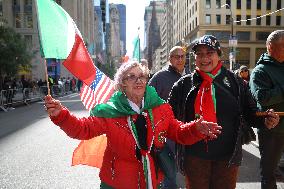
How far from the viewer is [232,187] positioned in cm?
346

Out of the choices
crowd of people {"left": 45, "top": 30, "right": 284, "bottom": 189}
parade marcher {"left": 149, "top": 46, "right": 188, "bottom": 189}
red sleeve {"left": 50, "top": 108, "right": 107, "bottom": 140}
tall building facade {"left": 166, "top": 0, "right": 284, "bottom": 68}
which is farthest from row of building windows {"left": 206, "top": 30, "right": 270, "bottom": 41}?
red sleeve {"left": 50, "top": 108, "right": 107, "bottom": 140}

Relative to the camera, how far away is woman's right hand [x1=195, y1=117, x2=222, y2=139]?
293cm

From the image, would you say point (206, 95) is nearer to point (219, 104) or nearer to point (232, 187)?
point (219, 104)

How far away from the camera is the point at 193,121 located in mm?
3168

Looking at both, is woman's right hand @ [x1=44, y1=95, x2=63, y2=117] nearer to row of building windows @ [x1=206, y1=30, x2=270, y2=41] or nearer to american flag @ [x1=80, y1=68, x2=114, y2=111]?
american flag @ [x1=80, y1=68, x2=114, y2=111]

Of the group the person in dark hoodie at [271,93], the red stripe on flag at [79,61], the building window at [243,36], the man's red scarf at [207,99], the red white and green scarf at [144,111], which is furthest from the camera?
the building window at [243,36]

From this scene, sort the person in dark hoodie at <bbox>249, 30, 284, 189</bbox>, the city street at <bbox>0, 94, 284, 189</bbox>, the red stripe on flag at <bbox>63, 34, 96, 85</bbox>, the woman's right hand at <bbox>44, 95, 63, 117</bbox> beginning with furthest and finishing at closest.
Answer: the city street at <bbox>0, 94, 284, 189</bbox>
the person in dark hoodie at <bbox>249, 30, 284, 189</bbox>
the red stripe on flag at <bbox>63, 34, 96, 85</bbox>
the woman's right hand at <bbox>44, 95, 63, 117</bbox>

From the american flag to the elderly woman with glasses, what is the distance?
1.26 meters

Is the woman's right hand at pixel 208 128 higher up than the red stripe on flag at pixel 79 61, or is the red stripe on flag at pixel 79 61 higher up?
the red stripe on flag at pixel 79 61

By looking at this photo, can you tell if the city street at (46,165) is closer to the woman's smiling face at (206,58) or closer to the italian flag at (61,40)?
the italian flag at (61,40)

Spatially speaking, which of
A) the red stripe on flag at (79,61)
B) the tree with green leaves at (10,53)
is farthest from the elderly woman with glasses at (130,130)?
the tree with green leaves at (10,53)

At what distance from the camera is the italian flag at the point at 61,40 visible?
3.44 metres

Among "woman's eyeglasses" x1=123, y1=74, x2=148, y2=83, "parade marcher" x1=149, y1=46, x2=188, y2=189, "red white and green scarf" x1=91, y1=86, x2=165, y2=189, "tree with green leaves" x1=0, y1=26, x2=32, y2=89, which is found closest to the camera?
"red white and green scarf" x1=91, y1=86, x2=165, y2=189

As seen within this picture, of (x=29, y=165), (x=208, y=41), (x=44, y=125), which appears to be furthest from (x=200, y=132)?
(x=44, y=125)
